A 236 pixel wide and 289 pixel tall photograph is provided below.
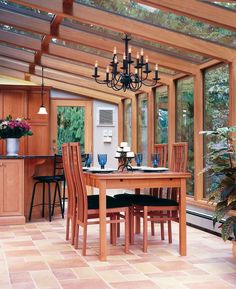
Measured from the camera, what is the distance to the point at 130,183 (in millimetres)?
4402

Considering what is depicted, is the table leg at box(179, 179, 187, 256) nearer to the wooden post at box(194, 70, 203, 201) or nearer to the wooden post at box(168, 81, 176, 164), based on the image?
the wooden post at box(194, 70, 203, 201)

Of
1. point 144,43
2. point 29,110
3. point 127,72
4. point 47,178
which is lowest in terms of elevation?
point 47,178

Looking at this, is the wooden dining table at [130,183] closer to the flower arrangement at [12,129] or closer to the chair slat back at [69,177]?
the chair slat back at [69,177]

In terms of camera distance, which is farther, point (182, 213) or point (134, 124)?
point (134, 124)

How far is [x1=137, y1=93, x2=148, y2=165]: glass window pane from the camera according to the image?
8742 mm

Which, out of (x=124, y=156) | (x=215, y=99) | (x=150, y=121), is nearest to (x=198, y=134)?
(x=215, y=99)

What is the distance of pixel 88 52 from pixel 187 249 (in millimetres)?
Answer: 3686

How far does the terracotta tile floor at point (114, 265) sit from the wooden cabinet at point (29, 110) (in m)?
3.89

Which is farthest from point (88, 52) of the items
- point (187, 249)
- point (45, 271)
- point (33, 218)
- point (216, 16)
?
point (45, 271)

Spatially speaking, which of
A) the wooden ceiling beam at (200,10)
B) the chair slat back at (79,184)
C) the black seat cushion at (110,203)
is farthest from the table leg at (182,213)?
the wooden ceiling beam at (200,10)

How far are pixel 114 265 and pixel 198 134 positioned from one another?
2663 millimetres

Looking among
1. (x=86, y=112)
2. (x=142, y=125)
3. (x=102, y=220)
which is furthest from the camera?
(x=86, y=112)

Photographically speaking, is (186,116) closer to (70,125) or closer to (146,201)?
(146,201)

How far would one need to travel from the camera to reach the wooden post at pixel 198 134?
6176mm
